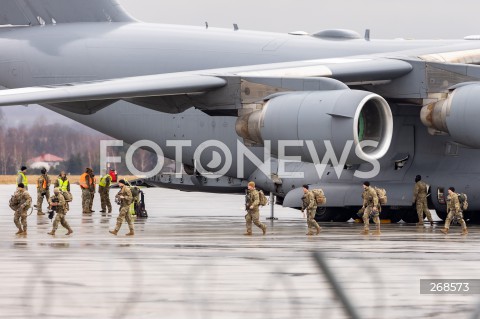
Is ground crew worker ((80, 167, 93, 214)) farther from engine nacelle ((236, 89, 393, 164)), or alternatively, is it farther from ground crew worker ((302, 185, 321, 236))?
ground crew worker ((302, 185, 321, 236))

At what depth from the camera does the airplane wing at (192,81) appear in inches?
752

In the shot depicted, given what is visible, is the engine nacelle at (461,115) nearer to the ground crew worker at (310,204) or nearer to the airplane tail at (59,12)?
the ground crew worker at (310,204)

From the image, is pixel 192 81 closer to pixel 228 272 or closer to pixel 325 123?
pixel 325 123

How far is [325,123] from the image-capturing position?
1825 cm

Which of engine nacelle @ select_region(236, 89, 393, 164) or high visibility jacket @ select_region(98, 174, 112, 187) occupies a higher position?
engine nacelle @ select_region(236, 89, 393, 164)

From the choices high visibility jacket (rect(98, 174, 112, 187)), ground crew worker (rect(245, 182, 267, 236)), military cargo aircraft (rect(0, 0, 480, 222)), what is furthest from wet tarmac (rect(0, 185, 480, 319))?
high visibility jacket (rect(98, 174, 112, 187))

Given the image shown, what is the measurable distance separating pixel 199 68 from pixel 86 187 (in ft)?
19.8

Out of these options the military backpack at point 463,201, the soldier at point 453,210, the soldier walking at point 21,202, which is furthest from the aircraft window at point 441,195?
the soldier walking at point 21,202

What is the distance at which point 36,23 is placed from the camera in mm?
25953

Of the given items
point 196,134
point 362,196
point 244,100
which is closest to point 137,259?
point 244,100

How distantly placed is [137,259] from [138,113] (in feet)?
34.0

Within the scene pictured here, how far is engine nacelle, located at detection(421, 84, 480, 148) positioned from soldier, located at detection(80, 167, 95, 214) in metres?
10.4

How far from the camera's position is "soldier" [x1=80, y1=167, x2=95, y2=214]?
27453 mm

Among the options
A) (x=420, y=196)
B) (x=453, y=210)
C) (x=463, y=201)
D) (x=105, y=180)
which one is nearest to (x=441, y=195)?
(x=420, y=196)
